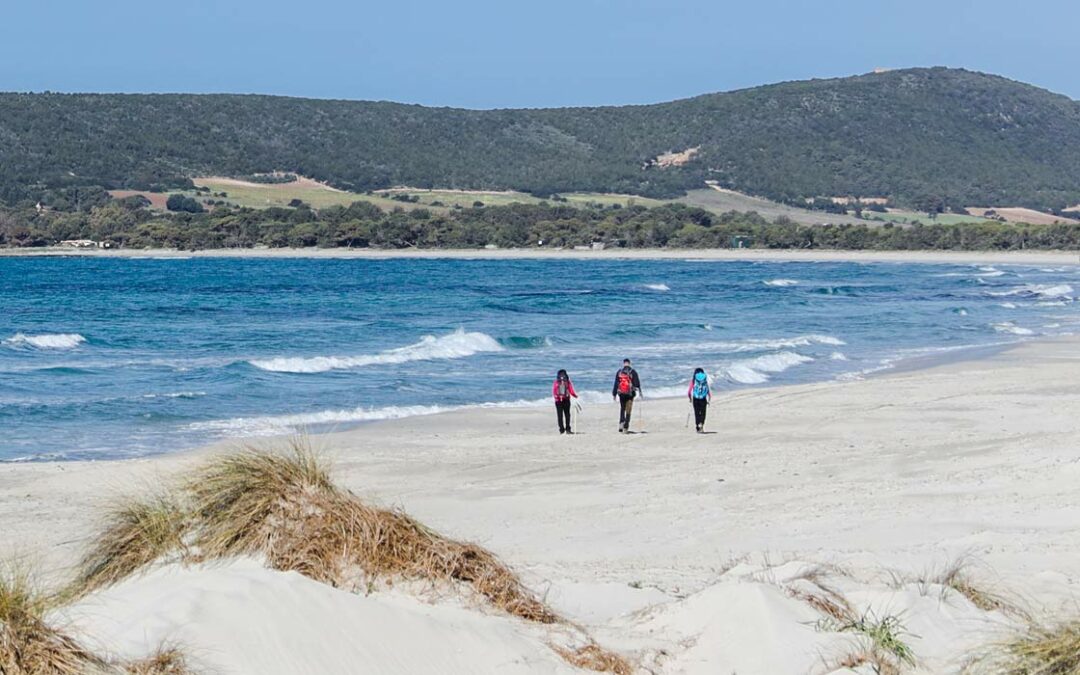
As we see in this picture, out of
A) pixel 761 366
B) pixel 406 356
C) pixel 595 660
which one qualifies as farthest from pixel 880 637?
pixel 406 356

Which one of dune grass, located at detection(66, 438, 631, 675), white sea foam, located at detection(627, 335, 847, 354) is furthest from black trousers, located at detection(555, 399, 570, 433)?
white sea foam, located at detection(627, 335, 847, 354)

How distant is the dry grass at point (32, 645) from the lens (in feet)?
16.2

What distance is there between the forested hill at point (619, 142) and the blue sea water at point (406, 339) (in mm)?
75528

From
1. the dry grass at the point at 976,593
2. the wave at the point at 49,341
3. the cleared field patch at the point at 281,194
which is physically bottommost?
the wave at the point at 49,341

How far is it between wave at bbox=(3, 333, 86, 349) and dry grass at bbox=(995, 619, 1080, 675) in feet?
90.2

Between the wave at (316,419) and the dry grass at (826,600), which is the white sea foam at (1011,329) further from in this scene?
the dry grass at (826,600)

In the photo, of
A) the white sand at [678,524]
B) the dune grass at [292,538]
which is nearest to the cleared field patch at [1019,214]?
the white sand at [678,524]

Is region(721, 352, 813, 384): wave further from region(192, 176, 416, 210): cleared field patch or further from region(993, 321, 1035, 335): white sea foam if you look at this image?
region(192, 176, 416, 210): cleared field patch

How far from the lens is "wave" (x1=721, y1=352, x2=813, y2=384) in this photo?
80.3 feet

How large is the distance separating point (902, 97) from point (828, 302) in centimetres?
14226

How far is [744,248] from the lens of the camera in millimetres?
105062

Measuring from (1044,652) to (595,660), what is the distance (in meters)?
1.90

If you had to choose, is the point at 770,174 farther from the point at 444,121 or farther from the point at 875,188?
the point at 444,121

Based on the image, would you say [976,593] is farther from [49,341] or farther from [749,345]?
[49,341]
